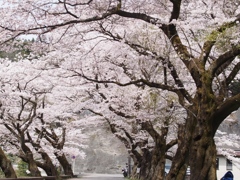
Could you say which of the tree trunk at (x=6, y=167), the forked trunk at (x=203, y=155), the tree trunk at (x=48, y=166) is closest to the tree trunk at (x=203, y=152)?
the forked trunk at (x=203, y=155)

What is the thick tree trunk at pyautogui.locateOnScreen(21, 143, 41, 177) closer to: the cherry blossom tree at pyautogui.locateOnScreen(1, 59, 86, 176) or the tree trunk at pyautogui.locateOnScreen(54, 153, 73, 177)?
the cherry blossom tree at pyautogui.locateOnScreen(1, 59, 86, 176)

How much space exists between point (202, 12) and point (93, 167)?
5984 centimetres

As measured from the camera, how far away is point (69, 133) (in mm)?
30172

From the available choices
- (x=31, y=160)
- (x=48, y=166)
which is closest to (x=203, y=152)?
(x=31, y=160)

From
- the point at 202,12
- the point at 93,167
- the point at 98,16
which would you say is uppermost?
the point at 202,12

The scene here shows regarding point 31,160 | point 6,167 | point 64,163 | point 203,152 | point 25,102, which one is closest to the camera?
point 203,152

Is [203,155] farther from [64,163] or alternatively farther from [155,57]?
[64,163]

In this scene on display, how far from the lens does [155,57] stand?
12.9m

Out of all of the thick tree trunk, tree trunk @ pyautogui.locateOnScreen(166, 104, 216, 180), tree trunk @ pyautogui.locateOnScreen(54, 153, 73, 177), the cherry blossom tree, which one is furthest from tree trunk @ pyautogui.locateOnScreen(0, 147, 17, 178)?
tree trunk @ pyautogui.locateOnScreen(54, 153, 73, 177)

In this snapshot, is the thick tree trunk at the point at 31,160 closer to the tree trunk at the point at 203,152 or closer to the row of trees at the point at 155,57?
the row of trees at the point at 155,57

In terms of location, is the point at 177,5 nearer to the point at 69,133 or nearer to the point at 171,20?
the point at 171,20

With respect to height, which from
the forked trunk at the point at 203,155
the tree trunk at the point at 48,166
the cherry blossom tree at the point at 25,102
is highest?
the cherry blossom tree at the point at 25,102

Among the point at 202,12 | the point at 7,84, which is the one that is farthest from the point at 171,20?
the point at 7,84

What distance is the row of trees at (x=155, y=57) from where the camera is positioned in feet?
30.8
